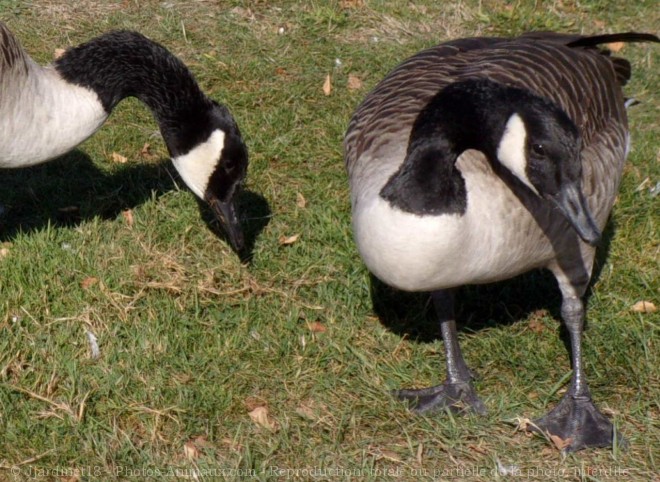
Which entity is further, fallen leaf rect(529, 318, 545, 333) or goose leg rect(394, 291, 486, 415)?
fallen leaf rect(529, 318, 545, 333)

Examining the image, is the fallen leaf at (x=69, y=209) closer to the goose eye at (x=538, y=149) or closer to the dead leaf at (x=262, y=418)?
the dead leaf at (x=262, y=418)

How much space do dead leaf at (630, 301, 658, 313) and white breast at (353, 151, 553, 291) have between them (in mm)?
1229

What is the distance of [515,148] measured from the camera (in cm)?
388

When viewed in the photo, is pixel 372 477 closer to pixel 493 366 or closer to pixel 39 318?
pixel 493 366

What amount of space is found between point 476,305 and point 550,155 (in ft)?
6.05

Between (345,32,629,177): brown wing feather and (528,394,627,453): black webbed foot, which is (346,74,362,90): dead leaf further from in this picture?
(528,394,627,453): black webbed foot

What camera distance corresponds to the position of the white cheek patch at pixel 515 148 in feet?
12.6

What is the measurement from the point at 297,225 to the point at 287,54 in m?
2.25

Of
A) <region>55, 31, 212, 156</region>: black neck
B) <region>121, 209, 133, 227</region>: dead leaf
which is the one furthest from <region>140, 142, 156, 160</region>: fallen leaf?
<region>55, 31, 212, 156</region>: black neck

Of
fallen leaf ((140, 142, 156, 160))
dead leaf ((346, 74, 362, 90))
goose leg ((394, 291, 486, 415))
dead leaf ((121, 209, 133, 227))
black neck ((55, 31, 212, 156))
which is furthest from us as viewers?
dead leaf ((346, 74, 362, 90))

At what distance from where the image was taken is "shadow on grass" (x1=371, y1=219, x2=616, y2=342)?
5.26 meters

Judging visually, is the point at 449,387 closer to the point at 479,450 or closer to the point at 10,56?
the point at 479,450

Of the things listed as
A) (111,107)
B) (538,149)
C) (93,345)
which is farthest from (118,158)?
(538,149)

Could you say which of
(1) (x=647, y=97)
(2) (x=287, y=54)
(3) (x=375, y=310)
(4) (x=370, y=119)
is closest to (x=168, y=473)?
(3) (x=375, y=310)
